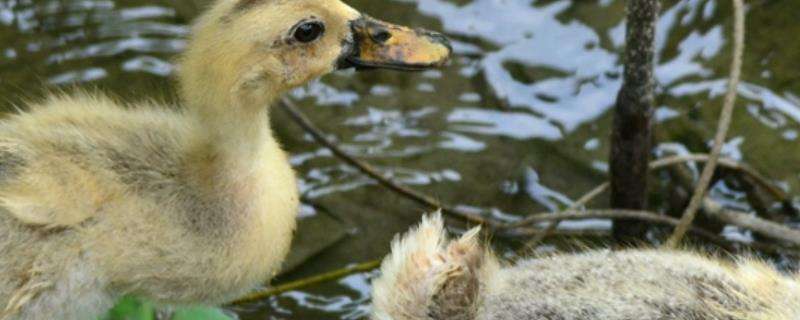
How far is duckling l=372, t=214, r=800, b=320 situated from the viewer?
360 centimetres

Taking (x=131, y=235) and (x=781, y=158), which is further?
(x=781, y=158)

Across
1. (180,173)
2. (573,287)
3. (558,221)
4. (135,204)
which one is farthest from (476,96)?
(573,287)

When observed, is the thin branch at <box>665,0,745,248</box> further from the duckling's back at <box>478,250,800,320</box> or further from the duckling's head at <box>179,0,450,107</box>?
the duckling's head at <box>179,0,450,107</box>

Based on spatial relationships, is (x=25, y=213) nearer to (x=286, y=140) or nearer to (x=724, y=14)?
(x=286, y=140)

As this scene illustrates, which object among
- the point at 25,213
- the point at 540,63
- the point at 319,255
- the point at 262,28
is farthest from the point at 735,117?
the point at 25,213

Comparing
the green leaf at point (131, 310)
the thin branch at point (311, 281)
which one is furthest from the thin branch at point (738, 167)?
the green leaf at point (131, 310)

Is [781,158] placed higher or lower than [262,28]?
lower

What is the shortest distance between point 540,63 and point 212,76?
2201mm

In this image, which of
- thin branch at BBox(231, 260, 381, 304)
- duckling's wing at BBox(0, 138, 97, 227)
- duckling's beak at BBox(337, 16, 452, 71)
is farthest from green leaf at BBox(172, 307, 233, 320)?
duckling's beak at BBox(337, 16, 452, 71)

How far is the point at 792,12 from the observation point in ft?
19.6

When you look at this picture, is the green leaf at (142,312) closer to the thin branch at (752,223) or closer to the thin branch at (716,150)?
the thin branch at (716,150)

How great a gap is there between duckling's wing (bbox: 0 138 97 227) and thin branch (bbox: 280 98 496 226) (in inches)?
57.1

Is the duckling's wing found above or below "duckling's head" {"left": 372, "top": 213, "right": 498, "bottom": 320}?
above

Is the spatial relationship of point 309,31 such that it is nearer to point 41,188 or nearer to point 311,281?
point 41,188
